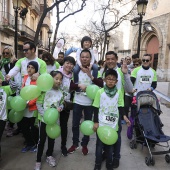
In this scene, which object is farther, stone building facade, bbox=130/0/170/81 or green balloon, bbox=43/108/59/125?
stone building facade, bbox=130/0/170/81

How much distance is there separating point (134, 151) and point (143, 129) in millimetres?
563

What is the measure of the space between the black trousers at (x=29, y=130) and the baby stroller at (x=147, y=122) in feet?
5.94

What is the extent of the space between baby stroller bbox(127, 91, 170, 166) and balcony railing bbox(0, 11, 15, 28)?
14.2 metres

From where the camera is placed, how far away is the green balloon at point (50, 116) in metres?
2.56

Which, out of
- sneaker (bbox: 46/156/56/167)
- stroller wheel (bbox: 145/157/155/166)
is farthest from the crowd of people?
stroller wheel (bbox: 145/157/155/166)

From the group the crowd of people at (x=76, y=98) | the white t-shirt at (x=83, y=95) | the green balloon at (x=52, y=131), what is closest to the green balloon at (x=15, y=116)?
the crowd of people at (x=76, y=98)

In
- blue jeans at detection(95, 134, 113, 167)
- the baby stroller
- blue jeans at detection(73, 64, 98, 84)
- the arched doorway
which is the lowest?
blue jeans at detection(95, 134, 113, 167)

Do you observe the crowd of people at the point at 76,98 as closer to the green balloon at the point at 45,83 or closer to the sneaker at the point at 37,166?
the sneaker at the point at 37,166

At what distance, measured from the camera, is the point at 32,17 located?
24.8m

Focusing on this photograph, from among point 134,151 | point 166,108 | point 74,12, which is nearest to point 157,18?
point 74,12

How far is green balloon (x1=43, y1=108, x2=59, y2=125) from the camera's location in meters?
2.56

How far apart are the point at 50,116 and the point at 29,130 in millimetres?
944

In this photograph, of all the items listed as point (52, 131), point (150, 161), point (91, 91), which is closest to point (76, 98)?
point (91, 91)

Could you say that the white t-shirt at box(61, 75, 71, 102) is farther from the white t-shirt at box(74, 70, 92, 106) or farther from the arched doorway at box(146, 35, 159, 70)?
the arched doorway at box(146, 35, 159, 70)
